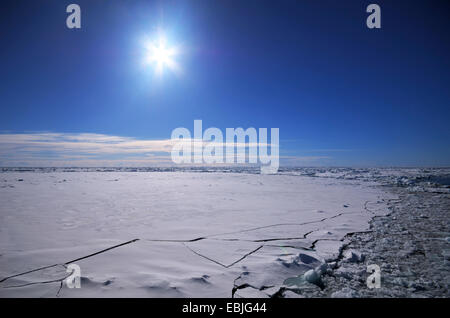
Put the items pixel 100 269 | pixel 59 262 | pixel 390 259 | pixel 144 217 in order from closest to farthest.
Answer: pixel 100 269, pixel 59 262, pixel 390 259, pixel 144 217

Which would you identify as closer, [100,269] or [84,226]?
[100,269]

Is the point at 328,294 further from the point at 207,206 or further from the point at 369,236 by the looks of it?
the point at 207,206

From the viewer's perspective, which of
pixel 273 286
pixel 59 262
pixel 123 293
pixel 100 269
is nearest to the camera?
pixel 123 293

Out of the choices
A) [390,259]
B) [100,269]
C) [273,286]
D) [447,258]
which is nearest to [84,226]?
[100,269]

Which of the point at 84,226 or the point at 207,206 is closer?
the point at 84,226
